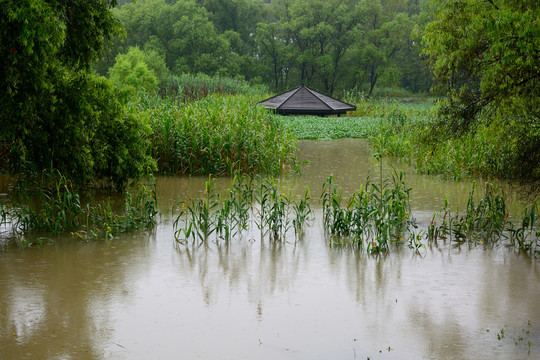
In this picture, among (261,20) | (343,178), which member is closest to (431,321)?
(343,178)

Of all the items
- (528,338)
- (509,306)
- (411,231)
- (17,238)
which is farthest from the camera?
(411,231)

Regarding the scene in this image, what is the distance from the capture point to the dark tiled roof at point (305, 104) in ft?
84.4

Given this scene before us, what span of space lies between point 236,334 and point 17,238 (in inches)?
149

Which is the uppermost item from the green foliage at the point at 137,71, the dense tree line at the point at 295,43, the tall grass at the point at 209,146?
the dense tree line at the point at 295,43

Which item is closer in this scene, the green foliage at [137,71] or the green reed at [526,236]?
the green reed at [526,236]

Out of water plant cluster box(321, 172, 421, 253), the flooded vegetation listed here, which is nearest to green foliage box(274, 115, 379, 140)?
the flooded vegetation

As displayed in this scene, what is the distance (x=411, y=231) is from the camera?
309 inches

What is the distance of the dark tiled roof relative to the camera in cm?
2572

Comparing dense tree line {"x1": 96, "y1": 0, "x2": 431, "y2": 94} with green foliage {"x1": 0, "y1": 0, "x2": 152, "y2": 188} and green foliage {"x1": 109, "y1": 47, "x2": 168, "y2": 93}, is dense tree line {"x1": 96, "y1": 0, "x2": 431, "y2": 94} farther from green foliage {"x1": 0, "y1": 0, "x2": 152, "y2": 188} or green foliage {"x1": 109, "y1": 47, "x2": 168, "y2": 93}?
green foliage {"x1": 0, "y1": 0, "x2": 152, "y2": 188}

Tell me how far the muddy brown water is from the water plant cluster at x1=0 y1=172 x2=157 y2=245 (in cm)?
30

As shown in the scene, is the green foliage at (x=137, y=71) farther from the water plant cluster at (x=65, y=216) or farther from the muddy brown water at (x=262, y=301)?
the muddy brown water at (x=262, y=301)

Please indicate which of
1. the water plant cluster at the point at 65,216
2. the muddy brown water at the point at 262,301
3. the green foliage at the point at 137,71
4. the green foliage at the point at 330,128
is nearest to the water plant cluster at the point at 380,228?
the muddy brown water at the point at 262,301

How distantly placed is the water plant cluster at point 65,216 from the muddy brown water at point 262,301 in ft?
0.98

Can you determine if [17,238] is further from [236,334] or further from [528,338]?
[528,338]
